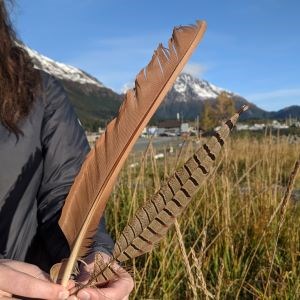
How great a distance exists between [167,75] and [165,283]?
5.84 ft

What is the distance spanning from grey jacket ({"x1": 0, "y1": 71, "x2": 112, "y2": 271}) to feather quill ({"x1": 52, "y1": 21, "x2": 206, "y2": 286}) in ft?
1.58

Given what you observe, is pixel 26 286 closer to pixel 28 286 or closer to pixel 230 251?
pixel 28 286

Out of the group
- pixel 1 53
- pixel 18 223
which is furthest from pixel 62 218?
pixel 1 53

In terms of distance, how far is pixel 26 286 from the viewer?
82cm

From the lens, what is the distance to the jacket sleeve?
1.38 m

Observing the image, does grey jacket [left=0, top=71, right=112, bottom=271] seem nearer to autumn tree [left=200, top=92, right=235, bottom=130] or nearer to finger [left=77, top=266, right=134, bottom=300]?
finger [left=77, top=266, right=134, bottom=300]

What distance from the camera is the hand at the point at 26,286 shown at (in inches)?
31.8

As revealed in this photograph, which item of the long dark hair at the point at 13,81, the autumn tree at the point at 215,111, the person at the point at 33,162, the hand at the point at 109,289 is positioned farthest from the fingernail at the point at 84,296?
the autumn tree at the point at 215,111

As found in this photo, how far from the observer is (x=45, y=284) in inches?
31.9

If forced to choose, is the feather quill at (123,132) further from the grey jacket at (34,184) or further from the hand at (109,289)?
the grey jacket at (34,184)

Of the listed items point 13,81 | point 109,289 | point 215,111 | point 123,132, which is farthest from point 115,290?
point 215,111

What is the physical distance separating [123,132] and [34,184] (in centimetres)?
65

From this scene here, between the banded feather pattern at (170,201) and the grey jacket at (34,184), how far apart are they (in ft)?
1.76

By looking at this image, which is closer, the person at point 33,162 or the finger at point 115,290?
the finger at point 115,290
